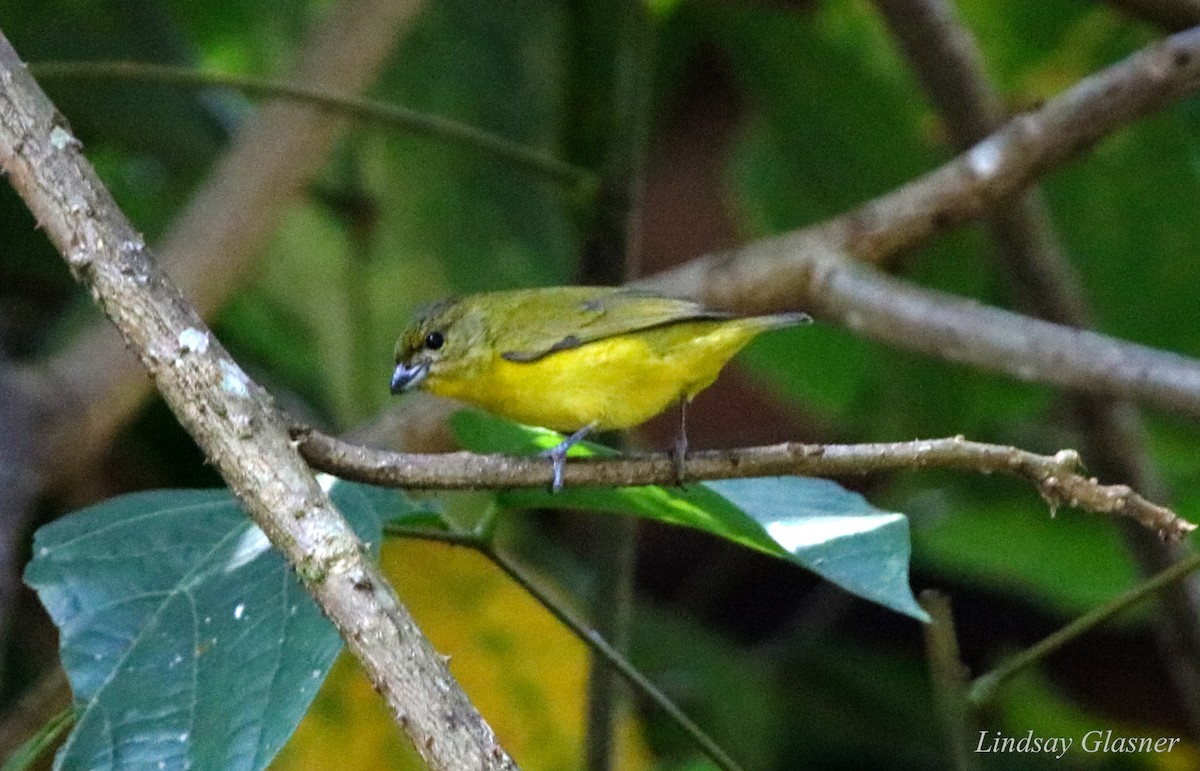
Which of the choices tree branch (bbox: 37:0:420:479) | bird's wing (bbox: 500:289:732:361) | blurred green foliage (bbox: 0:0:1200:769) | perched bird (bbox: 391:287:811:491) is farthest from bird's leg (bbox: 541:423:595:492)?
blurred green foliage (bbox: 0:0:1200:769)

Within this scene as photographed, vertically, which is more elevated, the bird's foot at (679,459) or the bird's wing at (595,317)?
the bird's wing at (595,317)

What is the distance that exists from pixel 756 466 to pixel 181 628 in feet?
1.94

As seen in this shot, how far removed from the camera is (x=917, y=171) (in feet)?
10.3

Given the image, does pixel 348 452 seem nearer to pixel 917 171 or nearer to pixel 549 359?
pixel 549 359

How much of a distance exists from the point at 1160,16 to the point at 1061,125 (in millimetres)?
329

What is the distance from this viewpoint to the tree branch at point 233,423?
95 centimetres

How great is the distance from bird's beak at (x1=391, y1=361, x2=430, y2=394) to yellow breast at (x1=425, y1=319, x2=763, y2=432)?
0.64 ft

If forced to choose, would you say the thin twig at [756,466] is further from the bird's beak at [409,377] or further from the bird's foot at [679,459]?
the bird's beak at [409,377]

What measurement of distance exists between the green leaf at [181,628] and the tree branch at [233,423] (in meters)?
0.22

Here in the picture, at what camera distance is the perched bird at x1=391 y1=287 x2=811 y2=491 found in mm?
1841

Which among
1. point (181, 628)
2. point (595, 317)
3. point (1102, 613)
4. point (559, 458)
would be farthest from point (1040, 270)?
point (181, 628)

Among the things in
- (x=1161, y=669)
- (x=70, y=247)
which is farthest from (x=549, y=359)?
(x=1161, y=669)

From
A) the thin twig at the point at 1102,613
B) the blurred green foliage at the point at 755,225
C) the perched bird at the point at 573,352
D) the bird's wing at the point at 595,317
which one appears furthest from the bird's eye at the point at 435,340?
the thin twig at the point at 1102,613

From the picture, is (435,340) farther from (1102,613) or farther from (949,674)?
(1102,613)
